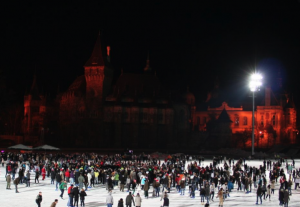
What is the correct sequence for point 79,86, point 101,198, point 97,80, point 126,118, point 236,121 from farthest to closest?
point 236,121
point 79,86
point 97,80
point 126,118
point 101,198

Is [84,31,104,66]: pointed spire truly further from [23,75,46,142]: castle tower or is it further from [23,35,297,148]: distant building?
[23,75,46,142]: castle tower

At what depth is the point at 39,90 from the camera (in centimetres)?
12125

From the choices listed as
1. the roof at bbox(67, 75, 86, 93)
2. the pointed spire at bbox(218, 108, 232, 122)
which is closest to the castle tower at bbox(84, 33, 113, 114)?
the roof at bbox(67, 75, 86, 93)


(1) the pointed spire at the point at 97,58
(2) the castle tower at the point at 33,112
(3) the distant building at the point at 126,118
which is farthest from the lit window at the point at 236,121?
(2) the castle tower at the point at 33,112

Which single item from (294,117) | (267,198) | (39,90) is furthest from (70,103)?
(267,198)

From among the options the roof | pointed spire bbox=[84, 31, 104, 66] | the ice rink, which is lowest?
the ice rink

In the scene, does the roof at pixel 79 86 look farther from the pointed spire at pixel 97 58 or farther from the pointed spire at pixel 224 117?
the pointed spire at pixel 224 117

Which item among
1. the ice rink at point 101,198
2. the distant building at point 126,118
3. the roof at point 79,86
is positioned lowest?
the ice rink at point 101,198

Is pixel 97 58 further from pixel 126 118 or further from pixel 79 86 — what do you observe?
pixel 126 118

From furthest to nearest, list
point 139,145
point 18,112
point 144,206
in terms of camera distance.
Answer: point 18,112
point 139,145
point 144,206

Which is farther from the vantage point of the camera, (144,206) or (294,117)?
(294,117)

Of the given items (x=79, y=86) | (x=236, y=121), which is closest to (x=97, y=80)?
(x=79, y=86)

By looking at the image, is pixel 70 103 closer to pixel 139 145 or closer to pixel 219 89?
pixel 139 145

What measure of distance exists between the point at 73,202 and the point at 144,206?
143 inches
